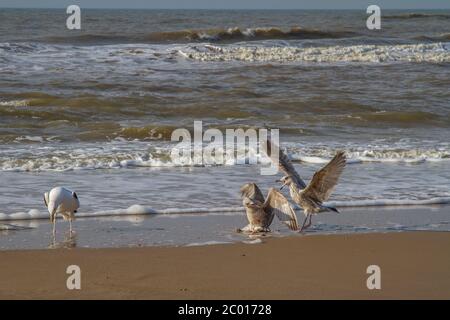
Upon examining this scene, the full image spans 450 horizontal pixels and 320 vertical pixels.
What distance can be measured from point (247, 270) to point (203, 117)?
8.91m

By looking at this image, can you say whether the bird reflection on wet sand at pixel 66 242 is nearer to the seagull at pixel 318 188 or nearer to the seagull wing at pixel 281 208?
the seagull wing at pixel 281 208

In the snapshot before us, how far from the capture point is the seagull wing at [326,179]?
289 inches

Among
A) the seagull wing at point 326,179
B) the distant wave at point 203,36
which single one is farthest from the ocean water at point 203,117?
the distant wave at point 203,36

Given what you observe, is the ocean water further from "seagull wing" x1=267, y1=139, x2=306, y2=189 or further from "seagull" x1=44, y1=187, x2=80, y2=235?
"seagull wing" x1=267, y1=139, x2=306, y2=189

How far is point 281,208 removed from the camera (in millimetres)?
7180

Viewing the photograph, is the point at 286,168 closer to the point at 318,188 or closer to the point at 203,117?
the point at 318,188

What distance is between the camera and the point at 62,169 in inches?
391

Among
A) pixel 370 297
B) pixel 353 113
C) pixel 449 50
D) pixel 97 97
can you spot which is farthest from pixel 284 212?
pixel 449 50

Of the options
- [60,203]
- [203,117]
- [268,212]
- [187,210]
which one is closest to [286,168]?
[268,212]

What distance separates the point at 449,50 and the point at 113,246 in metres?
24.2

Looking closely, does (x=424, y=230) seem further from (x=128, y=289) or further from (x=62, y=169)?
(x=62, y=169)

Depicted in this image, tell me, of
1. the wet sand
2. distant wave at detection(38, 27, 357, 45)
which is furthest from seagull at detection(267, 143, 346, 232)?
distant wave at detection(38, 27, 357, 45)

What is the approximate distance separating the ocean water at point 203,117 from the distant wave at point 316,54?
2.3 inches

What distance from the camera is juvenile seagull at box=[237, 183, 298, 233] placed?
7.16 m
